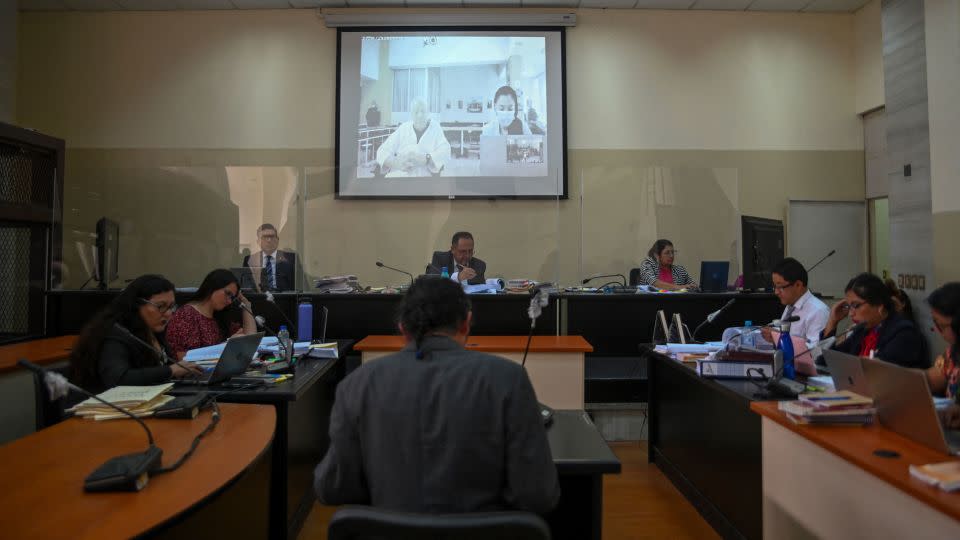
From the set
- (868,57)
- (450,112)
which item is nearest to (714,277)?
(450,112)

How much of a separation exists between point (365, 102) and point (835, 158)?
488 cm

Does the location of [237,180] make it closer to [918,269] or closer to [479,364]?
[479,364]

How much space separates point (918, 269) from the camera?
3.65 m

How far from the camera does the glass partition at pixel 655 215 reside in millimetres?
5602

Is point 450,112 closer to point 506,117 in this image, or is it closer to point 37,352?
point 506,117

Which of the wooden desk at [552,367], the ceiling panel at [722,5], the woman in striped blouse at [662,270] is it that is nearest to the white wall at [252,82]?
the ceiling panel at [722,5]

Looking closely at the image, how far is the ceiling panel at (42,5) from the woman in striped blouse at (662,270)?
20.7ft

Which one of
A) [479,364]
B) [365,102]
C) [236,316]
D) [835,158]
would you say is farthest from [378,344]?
[835,158]

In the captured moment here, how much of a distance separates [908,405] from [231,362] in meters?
2.38

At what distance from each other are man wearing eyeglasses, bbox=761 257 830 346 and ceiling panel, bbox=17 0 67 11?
6916 mm

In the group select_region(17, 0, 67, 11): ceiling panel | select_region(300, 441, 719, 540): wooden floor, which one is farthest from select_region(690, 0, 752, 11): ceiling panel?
select_region(17, 0, 67, 11): ceiling panel

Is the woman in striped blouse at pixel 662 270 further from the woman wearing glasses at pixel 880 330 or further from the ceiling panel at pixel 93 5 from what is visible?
the ceiling panel at pixel 93 5

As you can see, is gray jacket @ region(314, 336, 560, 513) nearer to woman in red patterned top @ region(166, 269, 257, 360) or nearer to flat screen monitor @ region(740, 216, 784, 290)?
woman in red patterned top @ region(166, 269, 257, 360)

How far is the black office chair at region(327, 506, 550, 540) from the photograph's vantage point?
3.07 feet
